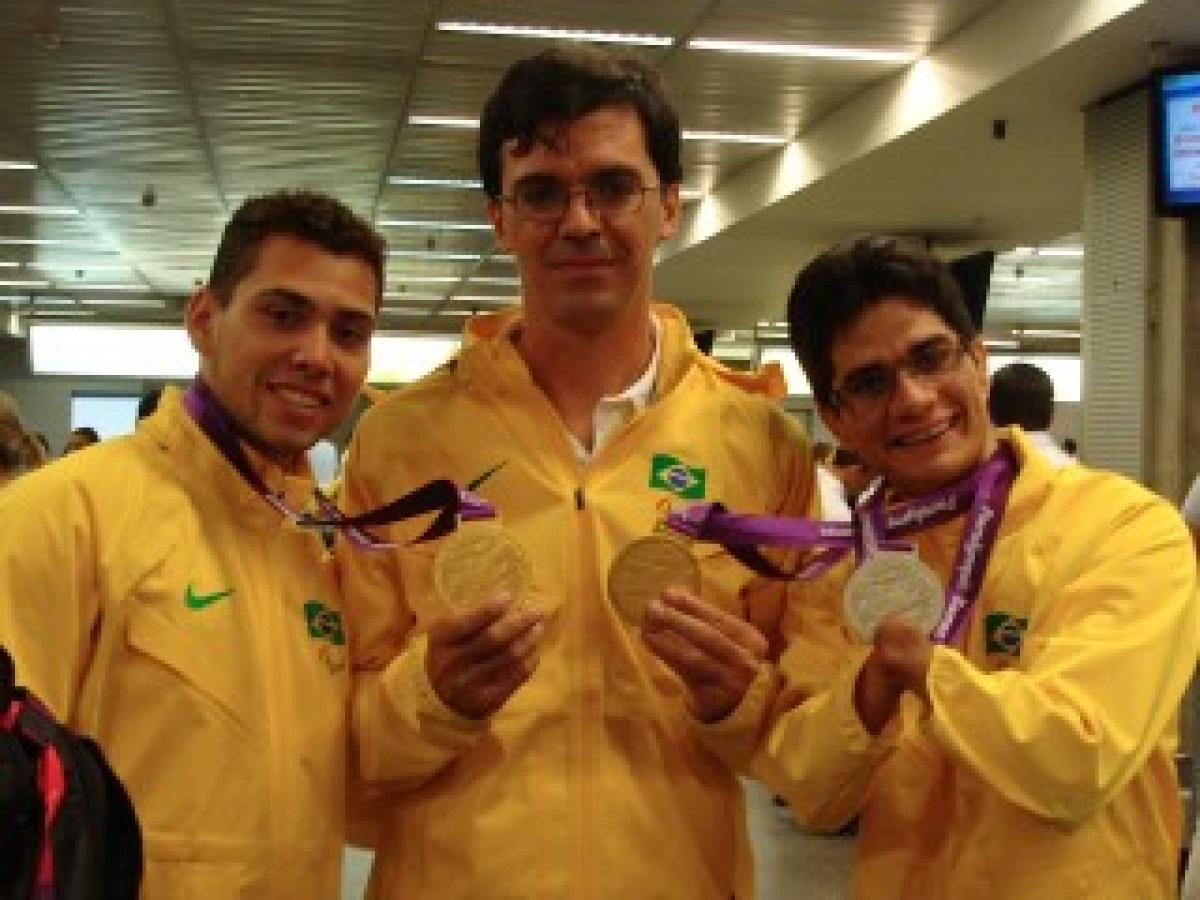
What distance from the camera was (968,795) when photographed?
1.81 metres

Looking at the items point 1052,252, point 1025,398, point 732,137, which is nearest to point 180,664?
point 1025,398

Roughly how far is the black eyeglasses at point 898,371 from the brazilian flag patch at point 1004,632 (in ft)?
1.09

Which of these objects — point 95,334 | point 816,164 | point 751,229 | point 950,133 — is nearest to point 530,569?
point 950,133

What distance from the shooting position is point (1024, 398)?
626 cm

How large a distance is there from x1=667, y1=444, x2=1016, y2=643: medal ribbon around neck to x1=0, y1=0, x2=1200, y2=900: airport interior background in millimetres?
3941

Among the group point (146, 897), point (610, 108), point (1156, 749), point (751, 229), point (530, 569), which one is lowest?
point (146, 897)

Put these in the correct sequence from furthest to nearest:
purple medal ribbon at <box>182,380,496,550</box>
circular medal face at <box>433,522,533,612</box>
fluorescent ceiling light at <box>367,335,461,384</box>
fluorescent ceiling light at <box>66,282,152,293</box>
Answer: fluorescent ceiling light at <box>367,335,461,384</box> → fluorescent ceiling light at <box>66,282,152,293</box> → purple medal ribbon at <box>182,380,496,550</box> → circular medal face at <box>433,522,533,612</box>

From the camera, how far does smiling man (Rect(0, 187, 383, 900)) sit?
1804 millimetres

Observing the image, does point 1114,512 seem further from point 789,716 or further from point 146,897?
point 146,897

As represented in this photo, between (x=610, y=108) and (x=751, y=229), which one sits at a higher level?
(x=751, y=229)

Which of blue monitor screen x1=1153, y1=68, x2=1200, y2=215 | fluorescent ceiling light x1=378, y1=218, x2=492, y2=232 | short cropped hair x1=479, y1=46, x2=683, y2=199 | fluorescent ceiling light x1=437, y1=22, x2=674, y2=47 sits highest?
fluorescent ceiling light x1=437, y1=22, x2=674, y2=47

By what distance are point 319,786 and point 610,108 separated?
1.07 metres

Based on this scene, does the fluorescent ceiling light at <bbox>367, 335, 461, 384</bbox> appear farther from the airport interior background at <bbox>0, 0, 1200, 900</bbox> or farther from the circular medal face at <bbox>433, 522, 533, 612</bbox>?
the circular medal face at <bbox>433, 522, 533, 612</bbox>

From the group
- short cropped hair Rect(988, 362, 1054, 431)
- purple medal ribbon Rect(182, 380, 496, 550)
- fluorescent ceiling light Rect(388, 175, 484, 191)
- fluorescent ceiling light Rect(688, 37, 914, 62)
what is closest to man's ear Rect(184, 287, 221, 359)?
purple medal ribbon Rect(182, 380, 496, 550)
